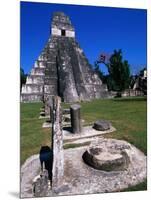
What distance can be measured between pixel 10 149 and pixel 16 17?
214cm

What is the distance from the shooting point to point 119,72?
6.91 meters

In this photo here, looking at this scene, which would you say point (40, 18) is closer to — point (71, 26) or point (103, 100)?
point (71, 26)

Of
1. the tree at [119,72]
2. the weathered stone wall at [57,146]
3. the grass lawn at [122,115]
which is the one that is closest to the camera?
the weathered stone wall at [57,146]

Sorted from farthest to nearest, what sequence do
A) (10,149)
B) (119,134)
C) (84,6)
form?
(119,134) → (84,6) → (10,149)

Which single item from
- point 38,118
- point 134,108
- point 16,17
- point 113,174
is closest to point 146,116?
point 134,108

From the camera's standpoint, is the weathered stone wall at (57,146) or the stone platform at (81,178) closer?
the weathered stone wall at (57,146)

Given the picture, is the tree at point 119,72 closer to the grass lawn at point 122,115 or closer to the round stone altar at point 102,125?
the grass lawn at point 122,115

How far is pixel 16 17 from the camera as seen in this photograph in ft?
19.4

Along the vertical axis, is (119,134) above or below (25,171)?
above

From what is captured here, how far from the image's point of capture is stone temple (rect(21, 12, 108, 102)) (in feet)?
20.9

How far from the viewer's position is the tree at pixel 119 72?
6.63 meters

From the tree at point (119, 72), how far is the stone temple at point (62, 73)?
272 mm

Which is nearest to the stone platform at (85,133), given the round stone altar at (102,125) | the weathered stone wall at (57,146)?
the round stone altar at (102,125)

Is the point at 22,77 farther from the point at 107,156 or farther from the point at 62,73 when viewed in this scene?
the point at 107,156
